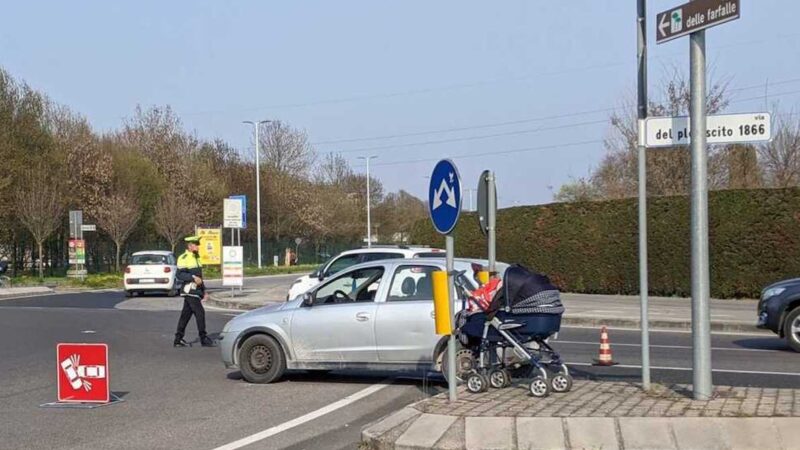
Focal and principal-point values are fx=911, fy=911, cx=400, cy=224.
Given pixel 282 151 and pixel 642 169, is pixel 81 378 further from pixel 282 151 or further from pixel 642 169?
pixel 282 151

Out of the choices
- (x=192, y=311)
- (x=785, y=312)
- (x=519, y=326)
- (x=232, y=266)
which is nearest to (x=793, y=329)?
(x=785, y=312)

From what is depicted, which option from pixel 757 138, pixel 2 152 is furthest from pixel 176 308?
pixel 2 152

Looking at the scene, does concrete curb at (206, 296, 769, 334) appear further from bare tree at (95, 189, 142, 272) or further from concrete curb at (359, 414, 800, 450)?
bare tree at (95, 189, 142, 272)

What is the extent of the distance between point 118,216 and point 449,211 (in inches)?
1861

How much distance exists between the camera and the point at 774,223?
994 inches

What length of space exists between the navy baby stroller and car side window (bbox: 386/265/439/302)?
1.52 m

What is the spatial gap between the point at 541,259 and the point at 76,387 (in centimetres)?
2335

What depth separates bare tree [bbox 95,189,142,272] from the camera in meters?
52.8

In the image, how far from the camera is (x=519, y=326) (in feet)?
30.5

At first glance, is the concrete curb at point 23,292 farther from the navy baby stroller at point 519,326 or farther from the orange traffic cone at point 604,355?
the navy baby stroller at point 519,326

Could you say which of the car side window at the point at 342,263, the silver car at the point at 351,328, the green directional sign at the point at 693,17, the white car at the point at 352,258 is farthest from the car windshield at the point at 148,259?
the green directional sign at the point at 693,17

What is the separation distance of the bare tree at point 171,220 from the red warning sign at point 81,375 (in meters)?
48.8

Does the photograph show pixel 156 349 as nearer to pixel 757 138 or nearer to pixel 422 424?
pixel 422 424

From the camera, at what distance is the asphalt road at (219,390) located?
28.3 feet
